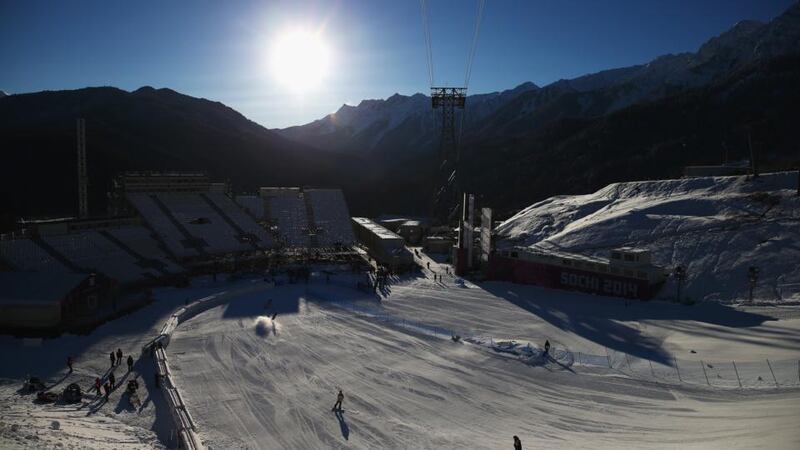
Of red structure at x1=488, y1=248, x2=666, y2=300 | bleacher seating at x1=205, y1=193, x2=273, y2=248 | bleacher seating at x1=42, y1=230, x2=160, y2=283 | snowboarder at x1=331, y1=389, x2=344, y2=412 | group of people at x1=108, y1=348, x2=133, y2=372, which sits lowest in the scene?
snowboarder at x1=331, y1=389, x2=344, y2=412

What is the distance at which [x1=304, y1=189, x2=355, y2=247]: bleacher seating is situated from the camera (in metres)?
48.2

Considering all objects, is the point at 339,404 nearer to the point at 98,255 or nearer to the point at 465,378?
the point at 465,378

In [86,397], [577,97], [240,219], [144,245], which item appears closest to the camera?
[86,397]

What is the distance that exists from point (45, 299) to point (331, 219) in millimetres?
29216

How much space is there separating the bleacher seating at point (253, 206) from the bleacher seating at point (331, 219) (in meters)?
4.97

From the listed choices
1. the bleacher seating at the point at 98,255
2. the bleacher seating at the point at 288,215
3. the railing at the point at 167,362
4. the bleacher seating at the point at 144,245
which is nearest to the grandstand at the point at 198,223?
the bleacher seating at the point at 144,245

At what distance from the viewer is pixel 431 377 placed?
19891 mm

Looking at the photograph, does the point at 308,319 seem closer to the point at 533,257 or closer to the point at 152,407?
the point at 152,407

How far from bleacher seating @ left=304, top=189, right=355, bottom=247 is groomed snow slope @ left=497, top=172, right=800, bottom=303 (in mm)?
14211

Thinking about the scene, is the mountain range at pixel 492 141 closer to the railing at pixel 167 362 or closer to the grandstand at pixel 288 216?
the grandstand at pixel 288 216

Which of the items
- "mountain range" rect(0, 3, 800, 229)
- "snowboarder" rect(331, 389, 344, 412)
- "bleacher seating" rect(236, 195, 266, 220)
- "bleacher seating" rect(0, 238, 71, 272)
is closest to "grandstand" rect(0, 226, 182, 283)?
"bleacher seating" rect(0, 238, 71, 272)

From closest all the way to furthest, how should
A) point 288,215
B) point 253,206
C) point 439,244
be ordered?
point 288,215
point 439,244
point 253,206

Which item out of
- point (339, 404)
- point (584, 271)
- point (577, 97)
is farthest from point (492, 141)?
point (339, 404)

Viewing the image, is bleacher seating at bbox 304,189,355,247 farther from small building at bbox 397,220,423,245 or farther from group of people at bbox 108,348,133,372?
group of people at bbox 108,348,133,372
